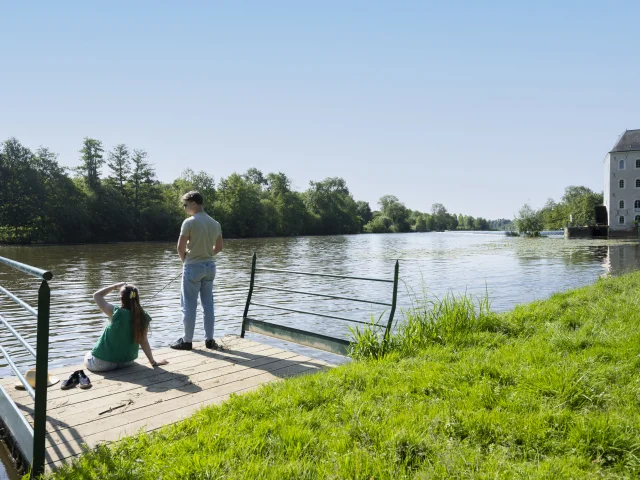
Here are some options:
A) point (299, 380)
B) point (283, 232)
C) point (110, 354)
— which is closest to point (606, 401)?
point (299, 380)

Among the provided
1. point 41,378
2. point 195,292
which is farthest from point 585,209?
point 41,378

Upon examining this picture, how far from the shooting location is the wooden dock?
12.2 ft

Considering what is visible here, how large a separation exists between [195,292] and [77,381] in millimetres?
1887

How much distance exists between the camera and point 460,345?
6059 mm

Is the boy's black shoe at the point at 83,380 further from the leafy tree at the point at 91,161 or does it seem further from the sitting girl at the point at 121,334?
the leafy tree at the point at 91,161

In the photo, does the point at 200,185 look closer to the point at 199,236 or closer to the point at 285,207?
the point at 285,207

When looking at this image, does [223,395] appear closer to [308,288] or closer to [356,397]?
[356,397]

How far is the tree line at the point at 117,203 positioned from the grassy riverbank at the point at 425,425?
61.2 meters

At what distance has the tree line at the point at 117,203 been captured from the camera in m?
56.2

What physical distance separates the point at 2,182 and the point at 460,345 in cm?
6402

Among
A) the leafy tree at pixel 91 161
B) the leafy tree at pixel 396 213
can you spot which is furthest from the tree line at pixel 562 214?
the leafy tree at pixel 91 161

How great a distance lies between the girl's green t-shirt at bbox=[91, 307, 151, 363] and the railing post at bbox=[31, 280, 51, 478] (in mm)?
2117

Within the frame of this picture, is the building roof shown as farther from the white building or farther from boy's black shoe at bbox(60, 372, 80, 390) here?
boy's black shoe at bbox(60, 372, 80, 390)

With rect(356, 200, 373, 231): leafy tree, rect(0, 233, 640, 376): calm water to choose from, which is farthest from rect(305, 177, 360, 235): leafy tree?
rect(0, 233, 640, 376): calm water
